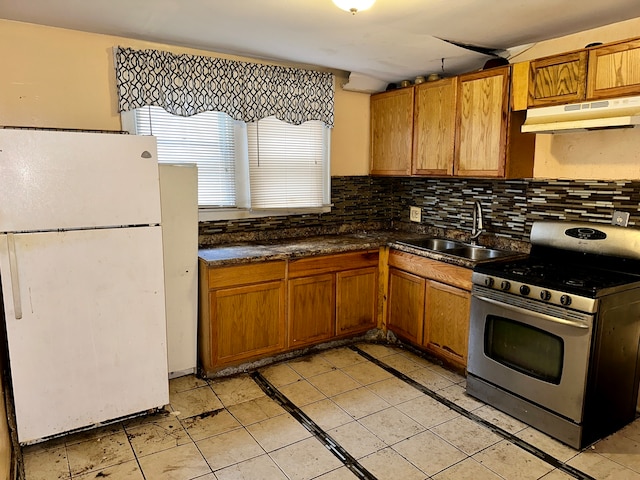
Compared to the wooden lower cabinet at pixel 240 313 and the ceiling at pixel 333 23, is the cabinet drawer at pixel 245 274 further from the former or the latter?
the ceiling at pixel 333 23

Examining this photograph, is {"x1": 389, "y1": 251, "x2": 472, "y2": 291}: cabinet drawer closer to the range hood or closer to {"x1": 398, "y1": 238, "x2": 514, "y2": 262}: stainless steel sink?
{"x1": 398, "y1": 238, "x2": 514, "y2": 262}: stainless steel sink

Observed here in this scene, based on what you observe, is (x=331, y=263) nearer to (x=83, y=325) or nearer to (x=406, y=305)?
(x=406, y=305)

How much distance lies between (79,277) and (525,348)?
242 centimetres

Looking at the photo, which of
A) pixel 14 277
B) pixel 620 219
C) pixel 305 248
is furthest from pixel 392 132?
pixel 14 277

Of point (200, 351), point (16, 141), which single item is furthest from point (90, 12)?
point (200, 351)

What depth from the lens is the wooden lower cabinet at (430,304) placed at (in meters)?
2.97

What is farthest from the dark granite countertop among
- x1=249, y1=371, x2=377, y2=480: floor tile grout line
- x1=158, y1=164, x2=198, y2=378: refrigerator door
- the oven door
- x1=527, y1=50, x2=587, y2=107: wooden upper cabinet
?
x1=527, y1=50, x2=587, y2=107: wooden upper cabinet

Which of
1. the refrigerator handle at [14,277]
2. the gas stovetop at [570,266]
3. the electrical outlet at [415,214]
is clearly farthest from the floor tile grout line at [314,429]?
the electrical outlet at [415,214]

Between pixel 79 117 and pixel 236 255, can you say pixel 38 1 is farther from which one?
pixel 236 255

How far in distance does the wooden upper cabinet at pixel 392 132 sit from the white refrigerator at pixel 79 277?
215 cm

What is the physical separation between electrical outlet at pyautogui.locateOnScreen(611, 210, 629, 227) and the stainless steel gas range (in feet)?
0.19

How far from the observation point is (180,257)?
2865mm

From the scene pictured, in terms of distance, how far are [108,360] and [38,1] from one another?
1902 mm

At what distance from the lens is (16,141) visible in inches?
79.7
